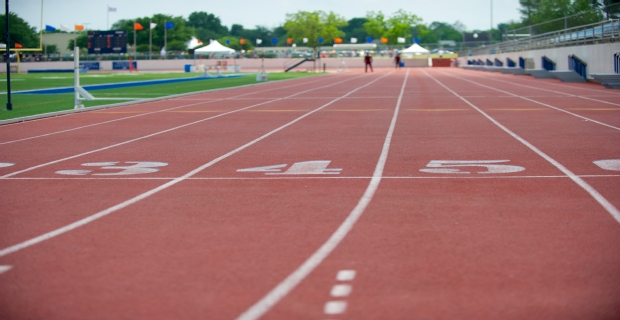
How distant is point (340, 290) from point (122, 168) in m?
6.08

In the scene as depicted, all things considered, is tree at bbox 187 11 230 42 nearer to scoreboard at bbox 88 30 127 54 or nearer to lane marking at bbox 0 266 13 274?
scoreboard at bbox 88 30 127 54

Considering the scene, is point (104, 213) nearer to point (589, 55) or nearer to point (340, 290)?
point (340, 290)

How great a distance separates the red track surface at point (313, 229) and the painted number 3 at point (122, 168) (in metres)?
0.22

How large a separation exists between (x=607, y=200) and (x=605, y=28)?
1177 inches

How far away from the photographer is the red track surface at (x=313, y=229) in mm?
4316

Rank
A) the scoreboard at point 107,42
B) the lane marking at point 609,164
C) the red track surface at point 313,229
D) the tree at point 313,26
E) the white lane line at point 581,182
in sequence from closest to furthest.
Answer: the red track surface at point 313,229, the white lane line at point 581,182, the lane marking at point 609,164, the scoreboard at point 107,42, the tree at point 313,26

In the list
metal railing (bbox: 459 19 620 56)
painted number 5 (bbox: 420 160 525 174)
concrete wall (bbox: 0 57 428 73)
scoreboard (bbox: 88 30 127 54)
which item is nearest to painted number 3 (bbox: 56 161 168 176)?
painted number 5 (bbox: 420 160 525 174)

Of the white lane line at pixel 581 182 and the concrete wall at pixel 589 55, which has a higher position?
the concrete wall at pixel 589 55

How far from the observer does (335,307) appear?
4.17 meters

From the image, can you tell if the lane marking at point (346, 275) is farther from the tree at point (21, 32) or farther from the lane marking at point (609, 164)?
the tree at point (21, 32)

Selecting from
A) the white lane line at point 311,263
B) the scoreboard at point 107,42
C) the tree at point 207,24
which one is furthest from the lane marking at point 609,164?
the tree at point 207,24

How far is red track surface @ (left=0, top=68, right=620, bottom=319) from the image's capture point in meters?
4.32

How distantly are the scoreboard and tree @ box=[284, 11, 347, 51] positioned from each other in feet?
88.6

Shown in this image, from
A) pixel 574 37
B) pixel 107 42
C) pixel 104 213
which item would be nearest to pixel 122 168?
pixel 104 213
